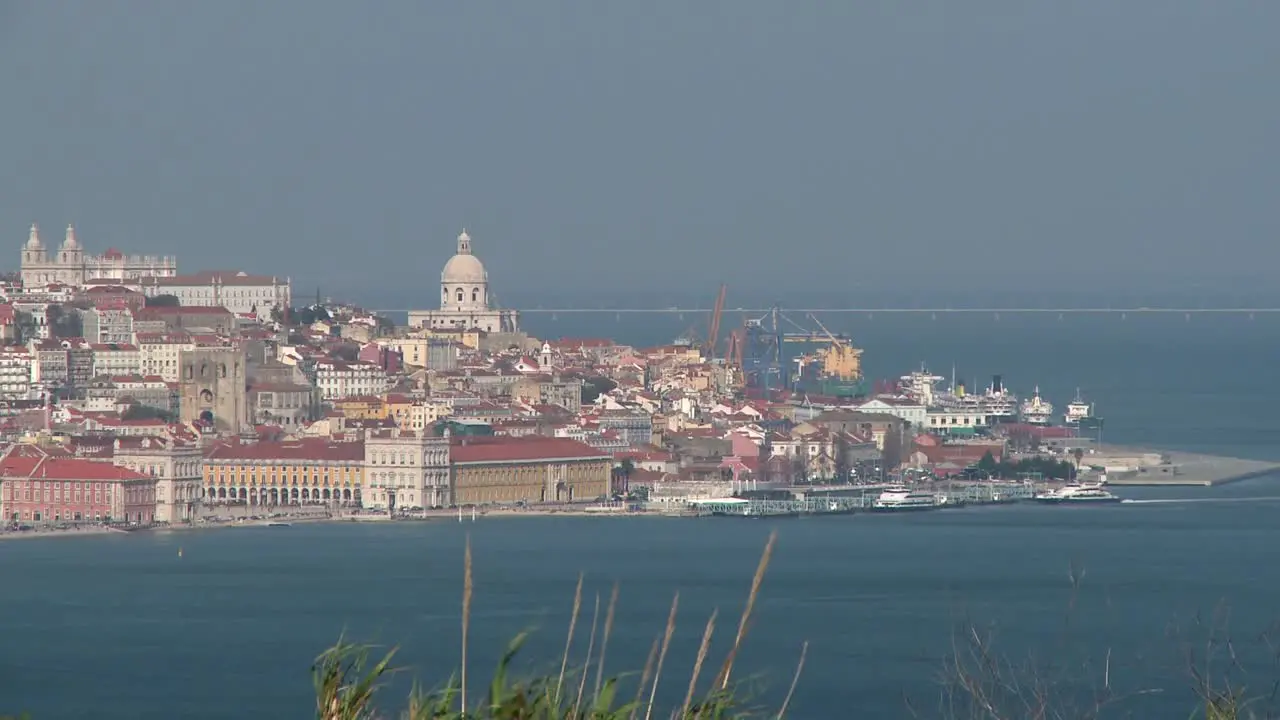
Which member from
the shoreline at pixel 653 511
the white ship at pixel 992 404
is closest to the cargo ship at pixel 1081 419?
the white ship at pixel 992 404

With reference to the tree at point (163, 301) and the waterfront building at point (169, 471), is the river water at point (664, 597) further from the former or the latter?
the tree at point (163, 301)

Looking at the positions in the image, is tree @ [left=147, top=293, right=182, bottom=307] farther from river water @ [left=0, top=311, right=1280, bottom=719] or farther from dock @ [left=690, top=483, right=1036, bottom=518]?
river water @ [left=0, top=311, right=1280, bottom=719]

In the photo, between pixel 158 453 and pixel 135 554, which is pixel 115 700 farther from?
pixel 158 453

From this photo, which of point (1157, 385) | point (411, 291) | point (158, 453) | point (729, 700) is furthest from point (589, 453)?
point (411, 291)

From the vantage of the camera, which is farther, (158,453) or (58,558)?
(158,453)

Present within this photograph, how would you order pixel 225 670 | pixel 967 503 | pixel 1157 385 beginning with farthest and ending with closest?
pixel 1157 385, pixel 967 503, pixel 225 670

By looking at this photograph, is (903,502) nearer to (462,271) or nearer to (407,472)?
(407,472)
